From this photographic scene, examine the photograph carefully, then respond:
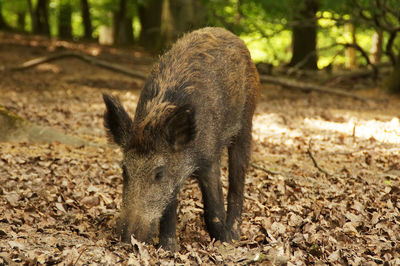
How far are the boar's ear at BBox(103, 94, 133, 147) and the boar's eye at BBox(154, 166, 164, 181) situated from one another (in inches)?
16.5

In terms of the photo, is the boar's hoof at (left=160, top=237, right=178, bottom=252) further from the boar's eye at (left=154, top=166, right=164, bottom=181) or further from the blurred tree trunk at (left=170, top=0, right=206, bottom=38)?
the blurred tree trunk at (left=170, top=0, right=206, bottom=38)

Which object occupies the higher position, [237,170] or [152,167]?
[152,167]

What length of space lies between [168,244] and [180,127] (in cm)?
116

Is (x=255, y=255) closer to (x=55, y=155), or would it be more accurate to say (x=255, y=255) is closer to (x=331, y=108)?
(x=55, y=155)

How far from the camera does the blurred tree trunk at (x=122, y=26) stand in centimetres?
2756

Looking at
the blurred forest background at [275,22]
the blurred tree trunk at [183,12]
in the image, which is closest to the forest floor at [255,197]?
the blurred forest background at [275,22]

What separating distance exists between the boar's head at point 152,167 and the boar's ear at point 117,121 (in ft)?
0.04

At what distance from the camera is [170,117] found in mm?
4305

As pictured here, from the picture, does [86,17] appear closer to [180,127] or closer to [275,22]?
[275,22]

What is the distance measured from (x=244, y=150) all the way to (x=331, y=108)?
787cm

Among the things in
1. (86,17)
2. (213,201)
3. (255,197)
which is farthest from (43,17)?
(213,201)

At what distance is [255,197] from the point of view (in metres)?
6.41

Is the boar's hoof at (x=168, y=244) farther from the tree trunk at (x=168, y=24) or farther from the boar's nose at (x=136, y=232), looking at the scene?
the tree trunk at (x=168, y=24)

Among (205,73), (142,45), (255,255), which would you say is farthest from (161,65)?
(142,45)
